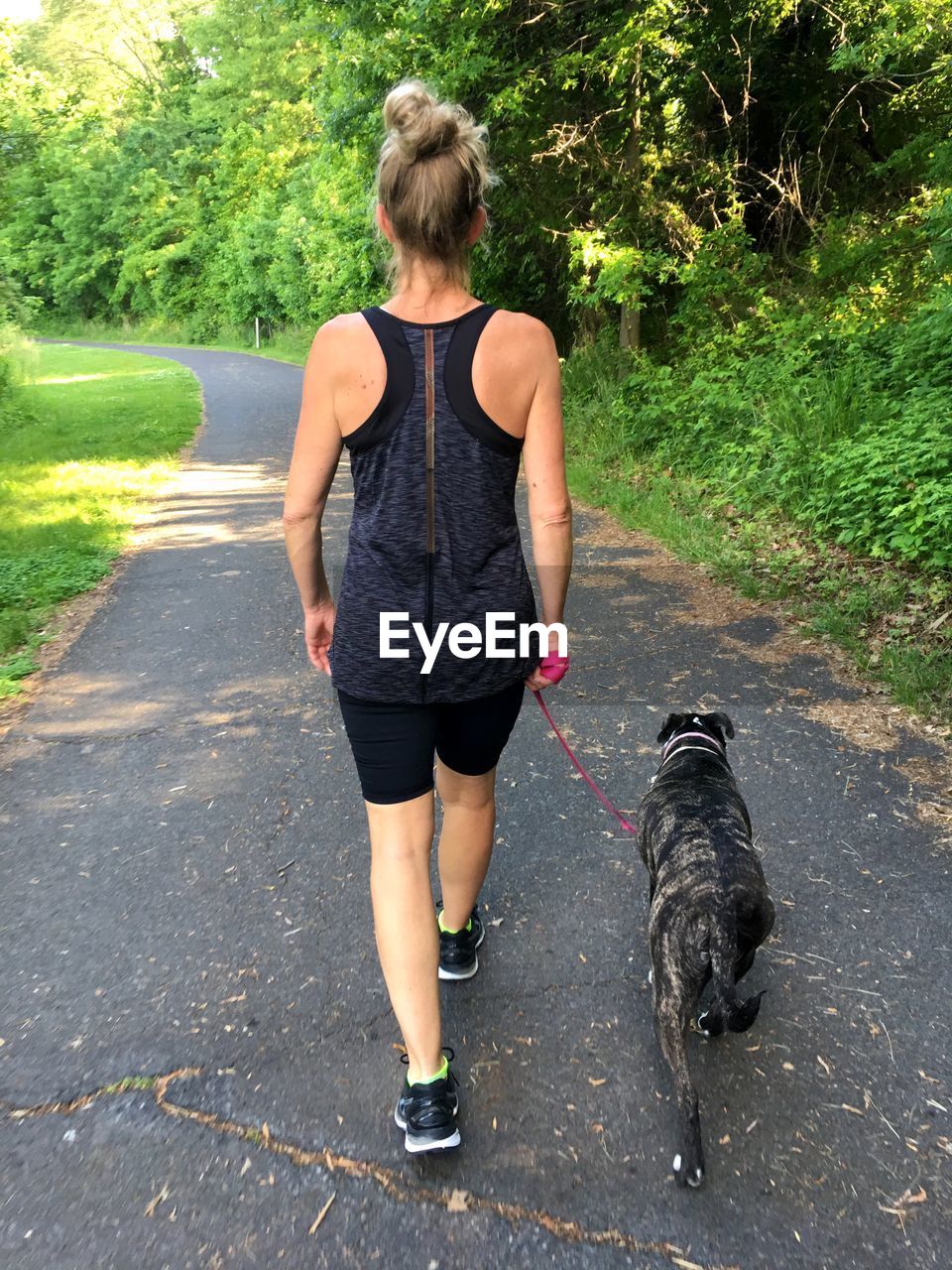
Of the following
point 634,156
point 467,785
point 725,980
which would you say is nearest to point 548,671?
point 467,785

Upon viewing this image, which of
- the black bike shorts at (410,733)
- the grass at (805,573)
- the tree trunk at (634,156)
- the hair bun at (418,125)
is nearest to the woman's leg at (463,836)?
the black bike shorts at (410,733)

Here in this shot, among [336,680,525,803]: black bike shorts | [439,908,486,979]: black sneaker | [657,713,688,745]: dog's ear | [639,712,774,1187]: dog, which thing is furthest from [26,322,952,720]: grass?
[336,680,525,803]: black bike shorts

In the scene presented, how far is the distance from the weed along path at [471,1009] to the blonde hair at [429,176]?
81.7 inches

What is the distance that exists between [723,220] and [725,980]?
11.2 meters

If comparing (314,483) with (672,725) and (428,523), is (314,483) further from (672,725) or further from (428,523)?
(672,725)

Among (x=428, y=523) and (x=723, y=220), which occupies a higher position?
(x=723, y=220)

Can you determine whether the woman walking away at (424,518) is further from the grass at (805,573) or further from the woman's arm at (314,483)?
the grass at (805,573)

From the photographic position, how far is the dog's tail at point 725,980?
212 centimetres

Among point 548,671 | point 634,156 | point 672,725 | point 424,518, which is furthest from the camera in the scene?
point 634,156

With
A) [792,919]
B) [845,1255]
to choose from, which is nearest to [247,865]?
[792,919]

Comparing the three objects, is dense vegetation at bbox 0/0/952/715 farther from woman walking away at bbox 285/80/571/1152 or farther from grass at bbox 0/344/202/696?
woman walking away at bbox 285/80/571/1152

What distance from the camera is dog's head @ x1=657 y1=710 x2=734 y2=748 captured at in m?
3.04

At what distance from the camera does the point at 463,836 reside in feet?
8.28

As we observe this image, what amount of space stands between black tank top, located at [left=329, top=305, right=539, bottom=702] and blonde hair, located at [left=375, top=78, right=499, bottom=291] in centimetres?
16
